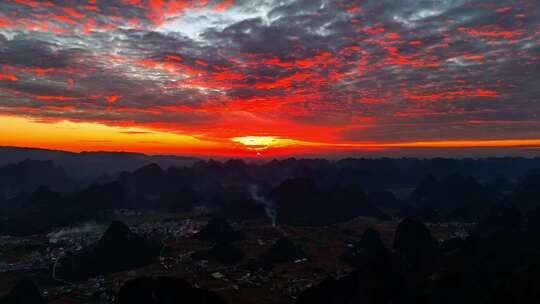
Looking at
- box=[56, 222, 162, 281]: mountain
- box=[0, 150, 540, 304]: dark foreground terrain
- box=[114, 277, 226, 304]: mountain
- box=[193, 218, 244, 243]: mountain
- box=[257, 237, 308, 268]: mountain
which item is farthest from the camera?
box=[193, 218, 244, 243]: mountain

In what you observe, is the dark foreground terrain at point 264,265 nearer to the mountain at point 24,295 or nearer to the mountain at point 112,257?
the mountain at point 24,295

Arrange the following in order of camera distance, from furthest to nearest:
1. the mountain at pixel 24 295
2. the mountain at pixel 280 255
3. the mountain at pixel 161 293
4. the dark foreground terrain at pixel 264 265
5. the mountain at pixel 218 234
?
the mountain at pixel 218 234 < the mountain at pixel 280 255 < the mountain at pixel 24 295 < the dark foreground terrain at pixel 264 265 < the mountain at pixel 161 293

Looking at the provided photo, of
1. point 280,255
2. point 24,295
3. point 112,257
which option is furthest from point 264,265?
point 24,295

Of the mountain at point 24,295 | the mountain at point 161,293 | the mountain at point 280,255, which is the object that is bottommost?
the mountain at point 280,255

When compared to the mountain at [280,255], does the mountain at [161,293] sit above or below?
above

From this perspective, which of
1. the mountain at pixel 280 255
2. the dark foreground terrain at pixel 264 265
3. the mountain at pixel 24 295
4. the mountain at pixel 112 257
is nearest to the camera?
the dark foreground terrain at pixel 264 265

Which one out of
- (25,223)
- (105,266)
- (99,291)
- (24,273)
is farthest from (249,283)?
(25,223)

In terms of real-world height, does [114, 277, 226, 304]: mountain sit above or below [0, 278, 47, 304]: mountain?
above

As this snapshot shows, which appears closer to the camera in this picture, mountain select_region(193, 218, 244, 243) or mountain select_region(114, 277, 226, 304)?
mountain select_region(114, 277, 226, 304)

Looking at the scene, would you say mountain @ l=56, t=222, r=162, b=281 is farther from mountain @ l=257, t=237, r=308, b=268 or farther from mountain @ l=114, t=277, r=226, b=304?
mountain @ l=114, t=277, r=226, b=304

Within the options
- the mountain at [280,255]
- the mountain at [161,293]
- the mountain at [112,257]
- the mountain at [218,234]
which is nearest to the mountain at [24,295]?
the mountain at [112,257]

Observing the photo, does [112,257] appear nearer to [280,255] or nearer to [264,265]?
[264,265]

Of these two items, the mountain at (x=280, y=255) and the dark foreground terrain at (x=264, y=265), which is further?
the mountain at (x=280, y=255)

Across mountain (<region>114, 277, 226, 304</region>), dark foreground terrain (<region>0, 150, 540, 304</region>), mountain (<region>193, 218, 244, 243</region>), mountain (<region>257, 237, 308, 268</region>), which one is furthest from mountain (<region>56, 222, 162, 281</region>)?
mountain (<region>114, 277, 226, 304</region>)
